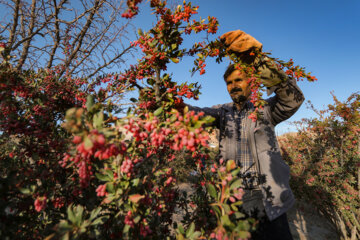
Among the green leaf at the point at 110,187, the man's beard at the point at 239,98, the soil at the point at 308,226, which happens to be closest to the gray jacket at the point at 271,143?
the man's beard at the point at 239,98

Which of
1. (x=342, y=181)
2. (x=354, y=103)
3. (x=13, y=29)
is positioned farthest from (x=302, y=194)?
(x=13, y=29)

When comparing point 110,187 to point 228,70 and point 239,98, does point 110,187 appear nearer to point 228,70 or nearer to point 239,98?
point 239,98

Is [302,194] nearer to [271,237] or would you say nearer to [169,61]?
[271,237]

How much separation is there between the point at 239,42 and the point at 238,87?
2.01ft

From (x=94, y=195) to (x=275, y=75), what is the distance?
185 cm

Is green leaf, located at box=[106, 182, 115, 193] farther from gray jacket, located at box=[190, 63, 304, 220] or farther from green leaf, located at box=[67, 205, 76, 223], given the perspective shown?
gray jacket, located at box=[190, 63, 304, 220]

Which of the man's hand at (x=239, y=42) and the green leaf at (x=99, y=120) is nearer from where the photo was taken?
the green leaf at (x=99, y=120)

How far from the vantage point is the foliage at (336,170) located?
422 cm

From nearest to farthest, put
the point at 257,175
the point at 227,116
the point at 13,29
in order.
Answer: the point at 257,175 → the point at 227,116 → the point at 13,29

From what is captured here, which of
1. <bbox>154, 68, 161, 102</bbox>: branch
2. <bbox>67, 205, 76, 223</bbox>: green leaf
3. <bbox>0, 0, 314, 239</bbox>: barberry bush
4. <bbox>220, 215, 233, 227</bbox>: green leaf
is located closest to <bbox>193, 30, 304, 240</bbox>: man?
<bbox>0, 0, 314, 239</bbox>: barberry bush

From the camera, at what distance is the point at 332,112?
484 cm

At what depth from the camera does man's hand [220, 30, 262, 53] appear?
157 centimetres

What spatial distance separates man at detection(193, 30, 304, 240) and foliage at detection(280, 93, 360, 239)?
151 inches

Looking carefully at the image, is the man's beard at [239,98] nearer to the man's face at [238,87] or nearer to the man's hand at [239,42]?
the man's face at [238,87]
